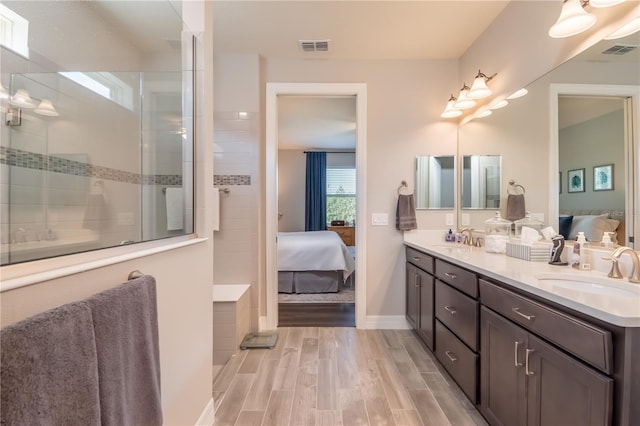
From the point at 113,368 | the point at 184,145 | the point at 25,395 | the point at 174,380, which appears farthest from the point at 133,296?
the point at 184,145

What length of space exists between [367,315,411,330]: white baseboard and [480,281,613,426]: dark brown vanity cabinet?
1.32 m

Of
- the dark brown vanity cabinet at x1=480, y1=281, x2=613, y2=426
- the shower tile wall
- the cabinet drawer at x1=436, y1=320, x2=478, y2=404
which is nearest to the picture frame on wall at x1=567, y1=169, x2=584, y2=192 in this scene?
the dark brown vanity cabinet at x1=480, y1=281, x2=613, y2=426

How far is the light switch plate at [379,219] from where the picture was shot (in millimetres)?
2877

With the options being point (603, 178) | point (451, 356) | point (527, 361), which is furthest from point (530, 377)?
point (603, 178)

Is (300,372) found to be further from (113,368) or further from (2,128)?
(2,128)

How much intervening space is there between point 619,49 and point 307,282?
3.50 m

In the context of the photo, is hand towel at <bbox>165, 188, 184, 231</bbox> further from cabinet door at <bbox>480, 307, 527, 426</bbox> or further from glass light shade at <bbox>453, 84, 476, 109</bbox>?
glass light shade at <bbox>453, 84, 476, 109</bbox>

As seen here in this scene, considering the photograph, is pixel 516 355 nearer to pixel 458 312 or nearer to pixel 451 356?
pixel 458 312

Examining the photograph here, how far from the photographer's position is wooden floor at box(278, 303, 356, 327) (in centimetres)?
295

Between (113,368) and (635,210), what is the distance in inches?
82.7

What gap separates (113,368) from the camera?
0.75 metres

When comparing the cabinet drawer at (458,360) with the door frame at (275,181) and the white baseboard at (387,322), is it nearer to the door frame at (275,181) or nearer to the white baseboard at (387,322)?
the white baseboard at (387,322)

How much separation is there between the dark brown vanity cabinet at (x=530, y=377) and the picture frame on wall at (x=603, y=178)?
A: 29.2 inches

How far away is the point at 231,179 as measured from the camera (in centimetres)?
279
